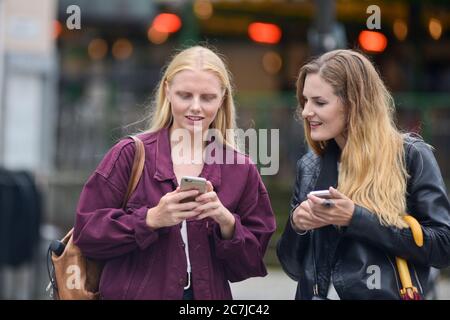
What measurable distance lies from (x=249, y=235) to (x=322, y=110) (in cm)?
51

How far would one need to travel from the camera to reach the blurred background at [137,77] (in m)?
8.77

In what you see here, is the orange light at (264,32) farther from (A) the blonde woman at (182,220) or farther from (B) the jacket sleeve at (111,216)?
(B) the jacket sleeve at (111,216)

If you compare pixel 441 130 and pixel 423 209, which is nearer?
pixel 423 209

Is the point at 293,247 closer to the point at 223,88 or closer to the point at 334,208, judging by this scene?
the point at 334,208

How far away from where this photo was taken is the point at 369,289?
3.31 m

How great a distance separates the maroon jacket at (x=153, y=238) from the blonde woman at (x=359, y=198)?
222 millimetres

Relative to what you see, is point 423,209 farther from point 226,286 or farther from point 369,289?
point 226,286

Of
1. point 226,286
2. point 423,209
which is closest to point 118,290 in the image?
point 226,286

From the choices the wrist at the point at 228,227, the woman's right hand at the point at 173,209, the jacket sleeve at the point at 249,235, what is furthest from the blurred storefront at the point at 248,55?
the woman's right hand at the point at 173,209

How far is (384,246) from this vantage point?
10.8 feet

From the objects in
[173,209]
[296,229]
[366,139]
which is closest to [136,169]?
[173,209]

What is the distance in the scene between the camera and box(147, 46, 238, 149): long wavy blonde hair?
344cm

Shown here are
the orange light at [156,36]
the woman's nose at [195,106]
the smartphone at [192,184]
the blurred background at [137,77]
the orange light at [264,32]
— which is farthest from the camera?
the orange light at [156,36]

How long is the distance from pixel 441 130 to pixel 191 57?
27.6 feet
